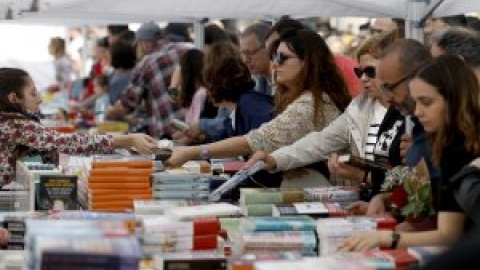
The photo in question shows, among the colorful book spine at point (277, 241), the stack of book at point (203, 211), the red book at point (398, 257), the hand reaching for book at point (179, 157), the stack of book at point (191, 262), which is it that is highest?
the hand reaching for book at point (179, 157)

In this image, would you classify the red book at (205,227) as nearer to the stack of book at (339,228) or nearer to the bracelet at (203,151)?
the stack of book at (339,228)

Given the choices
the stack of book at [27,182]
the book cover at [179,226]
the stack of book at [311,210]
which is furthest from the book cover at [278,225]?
the stack of book at [27,182]

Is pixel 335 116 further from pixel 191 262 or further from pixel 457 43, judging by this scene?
pixel 191 262

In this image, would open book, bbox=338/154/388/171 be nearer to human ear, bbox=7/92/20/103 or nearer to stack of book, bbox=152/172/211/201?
stack of book, bbox=152/172/211/201

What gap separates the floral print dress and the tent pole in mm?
1589

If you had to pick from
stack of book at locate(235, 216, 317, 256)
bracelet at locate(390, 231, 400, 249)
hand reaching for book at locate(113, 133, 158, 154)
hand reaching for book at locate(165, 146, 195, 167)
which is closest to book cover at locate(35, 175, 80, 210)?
hand reaching for book at locate(165, 146, 195, 167)

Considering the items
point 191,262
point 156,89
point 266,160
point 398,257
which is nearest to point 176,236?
point 191,262

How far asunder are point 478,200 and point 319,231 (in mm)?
636

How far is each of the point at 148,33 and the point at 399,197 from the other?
6.48 m

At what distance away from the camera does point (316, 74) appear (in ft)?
18.0

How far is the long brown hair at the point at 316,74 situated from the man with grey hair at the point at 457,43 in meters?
0.56

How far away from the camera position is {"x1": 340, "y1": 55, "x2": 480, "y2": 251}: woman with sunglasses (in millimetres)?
3623

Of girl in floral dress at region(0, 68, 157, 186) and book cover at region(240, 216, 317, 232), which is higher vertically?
girl in floral dress at region(0, 68, 157, 186)

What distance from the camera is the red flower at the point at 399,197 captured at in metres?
4.21
